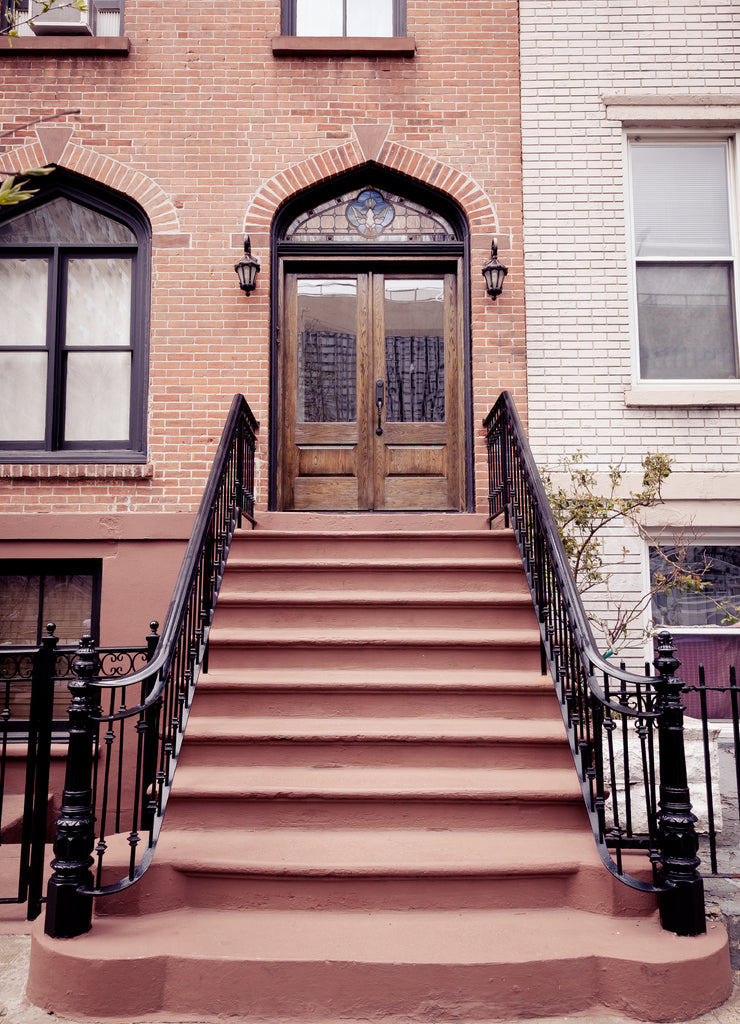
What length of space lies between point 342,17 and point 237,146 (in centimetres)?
184

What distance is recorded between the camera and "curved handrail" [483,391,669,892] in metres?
3.30

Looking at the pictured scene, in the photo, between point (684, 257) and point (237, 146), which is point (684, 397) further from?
point (237, 146)

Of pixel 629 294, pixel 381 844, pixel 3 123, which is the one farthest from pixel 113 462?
pixel 629 294

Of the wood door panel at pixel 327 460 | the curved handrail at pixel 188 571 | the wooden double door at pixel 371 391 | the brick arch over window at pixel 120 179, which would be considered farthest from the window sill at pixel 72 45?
the wood door panel at pixel 327 460

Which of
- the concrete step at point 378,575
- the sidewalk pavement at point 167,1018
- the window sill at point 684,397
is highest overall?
the window sill at point 684,397

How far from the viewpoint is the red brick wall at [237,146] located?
6621mm

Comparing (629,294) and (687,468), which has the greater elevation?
(629,294)

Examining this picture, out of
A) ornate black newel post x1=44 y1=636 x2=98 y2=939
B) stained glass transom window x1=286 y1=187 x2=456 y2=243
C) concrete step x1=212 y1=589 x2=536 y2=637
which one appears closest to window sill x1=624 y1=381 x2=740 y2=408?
stained glass transom window x1=286 y1=187 x2=456 y2=243

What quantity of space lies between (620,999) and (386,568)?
2.96m

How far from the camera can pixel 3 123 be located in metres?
6.71

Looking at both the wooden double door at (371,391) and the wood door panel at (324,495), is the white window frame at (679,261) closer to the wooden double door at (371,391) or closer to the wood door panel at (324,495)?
the wooden double door at (371,391)

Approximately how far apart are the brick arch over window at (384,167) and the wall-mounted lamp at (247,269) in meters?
0.30

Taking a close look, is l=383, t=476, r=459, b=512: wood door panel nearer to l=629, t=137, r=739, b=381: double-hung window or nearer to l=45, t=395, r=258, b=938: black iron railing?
l=45, t=395, r=258, b=938: black iron railing

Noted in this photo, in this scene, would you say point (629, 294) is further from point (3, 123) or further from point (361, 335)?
point (3, 123)
